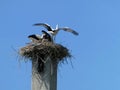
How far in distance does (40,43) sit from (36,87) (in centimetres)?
157

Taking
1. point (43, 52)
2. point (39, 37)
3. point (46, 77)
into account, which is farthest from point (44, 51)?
point (46, 77)

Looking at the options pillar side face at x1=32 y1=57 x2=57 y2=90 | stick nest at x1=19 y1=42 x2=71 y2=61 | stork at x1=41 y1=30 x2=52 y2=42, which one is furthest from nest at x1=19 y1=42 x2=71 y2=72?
stork at x1=41 y1=30 x2=52 y2=42

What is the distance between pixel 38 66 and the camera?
123 ft

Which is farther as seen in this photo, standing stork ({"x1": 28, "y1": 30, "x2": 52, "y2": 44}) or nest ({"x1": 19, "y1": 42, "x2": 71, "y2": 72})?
standing stork ({"x1": 28, "y1": 30, "x2": 52, "y2": 44})

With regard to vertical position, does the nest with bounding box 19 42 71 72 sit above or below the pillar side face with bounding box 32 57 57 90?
above

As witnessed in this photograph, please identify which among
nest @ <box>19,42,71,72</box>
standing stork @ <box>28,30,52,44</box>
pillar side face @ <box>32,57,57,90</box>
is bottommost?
pillar side face @ <box>32,57,57,90</box>

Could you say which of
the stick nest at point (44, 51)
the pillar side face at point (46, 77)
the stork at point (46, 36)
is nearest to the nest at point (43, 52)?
the stick nest at point (44, 51)

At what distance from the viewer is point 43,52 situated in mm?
37344

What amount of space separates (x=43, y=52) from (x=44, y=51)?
0.06 metres

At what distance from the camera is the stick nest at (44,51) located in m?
37.2

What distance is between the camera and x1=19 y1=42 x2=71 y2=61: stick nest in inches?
1465

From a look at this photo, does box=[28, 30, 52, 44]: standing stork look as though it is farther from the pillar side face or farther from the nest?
the pillar side face

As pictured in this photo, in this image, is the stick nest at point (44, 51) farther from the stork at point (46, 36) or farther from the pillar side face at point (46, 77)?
the stork at point (46, 36)

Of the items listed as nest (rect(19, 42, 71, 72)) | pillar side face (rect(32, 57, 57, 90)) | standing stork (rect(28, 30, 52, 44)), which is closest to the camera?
pillar side face (rect(32, 57, 57, 90))
